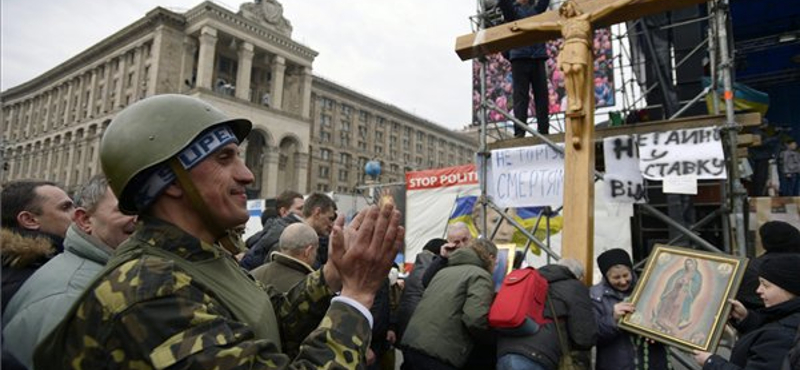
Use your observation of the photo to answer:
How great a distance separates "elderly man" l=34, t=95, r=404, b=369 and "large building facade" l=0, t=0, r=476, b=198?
36828 mm

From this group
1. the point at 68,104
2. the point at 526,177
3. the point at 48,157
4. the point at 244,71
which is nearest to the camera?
the point at 526,177

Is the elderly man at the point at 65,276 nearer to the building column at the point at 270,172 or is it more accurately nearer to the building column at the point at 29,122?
the building column at the point at 270,172

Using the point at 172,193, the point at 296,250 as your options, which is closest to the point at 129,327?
the point at 172,193

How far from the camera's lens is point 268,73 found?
4703 cm

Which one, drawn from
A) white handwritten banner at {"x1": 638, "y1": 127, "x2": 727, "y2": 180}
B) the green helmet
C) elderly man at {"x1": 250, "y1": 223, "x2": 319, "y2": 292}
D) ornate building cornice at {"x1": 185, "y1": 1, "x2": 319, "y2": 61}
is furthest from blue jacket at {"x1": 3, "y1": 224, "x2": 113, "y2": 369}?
ornate building cornice at {"x1": 185, "y1": 1, "x2": 319, "y2": 61}

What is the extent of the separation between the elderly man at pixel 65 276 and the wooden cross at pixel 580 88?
3.07m

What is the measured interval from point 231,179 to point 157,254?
0.98 feet

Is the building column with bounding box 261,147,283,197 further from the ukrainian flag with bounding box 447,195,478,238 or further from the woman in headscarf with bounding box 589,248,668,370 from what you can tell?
the woman in headscarf with bounding box 589,248,668,370

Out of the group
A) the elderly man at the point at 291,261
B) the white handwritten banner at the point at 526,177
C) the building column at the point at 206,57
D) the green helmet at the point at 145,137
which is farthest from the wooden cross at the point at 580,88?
the building column at the point at 206,57

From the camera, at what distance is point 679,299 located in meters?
2.89

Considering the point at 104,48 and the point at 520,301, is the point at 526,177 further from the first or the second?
the point at 104,48

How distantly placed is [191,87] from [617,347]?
4208 centimetres

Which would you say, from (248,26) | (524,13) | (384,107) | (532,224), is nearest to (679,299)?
(524,13)

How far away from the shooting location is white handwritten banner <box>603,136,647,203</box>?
4.29 metres
